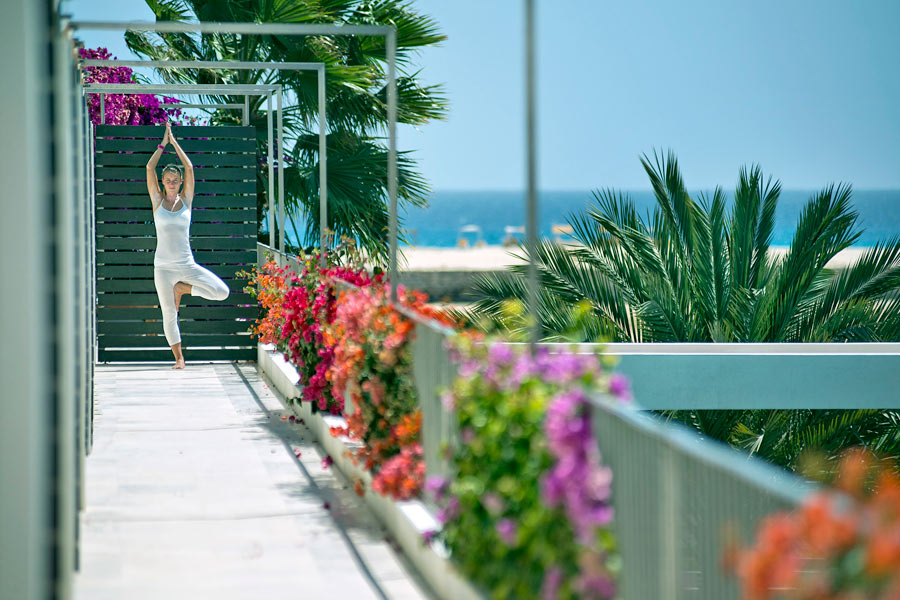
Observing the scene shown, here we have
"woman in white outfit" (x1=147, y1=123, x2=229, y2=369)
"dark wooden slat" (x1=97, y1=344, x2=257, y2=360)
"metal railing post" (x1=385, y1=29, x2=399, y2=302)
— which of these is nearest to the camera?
"metal railing post" (x1=385, y1=29, x2=399, y2=302)

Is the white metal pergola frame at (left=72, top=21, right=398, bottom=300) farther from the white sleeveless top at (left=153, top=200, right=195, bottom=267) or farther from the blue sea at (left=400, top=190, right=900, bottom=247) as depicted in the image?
the blue sea at (left=400, top=190, right=900, bottom=247)

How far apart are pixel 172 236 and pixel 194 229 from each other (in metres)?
0.92

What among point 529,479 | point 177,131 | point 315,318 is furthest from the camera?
point 177,131

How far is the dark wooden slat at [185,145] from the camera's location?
1306cm

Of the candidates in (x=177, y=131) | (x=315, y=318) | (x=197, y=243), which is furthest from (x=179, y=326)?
(x=315, y=318)

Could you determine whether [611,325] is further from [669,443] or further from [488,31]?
[488,31]

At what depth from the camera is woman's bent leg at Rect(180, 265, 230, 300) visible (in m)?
12.5

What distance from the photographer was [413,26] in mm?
17000

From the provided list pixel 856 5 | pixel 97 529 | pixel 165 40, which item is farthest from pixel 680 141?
pixel 97 529

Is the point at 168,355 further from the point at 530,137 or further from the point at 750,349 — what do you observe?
the point at 530,137

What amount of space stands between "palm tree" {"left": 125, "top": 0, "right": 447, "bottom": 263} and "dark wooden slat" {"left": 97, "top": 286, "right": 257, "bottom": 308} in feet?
11.1

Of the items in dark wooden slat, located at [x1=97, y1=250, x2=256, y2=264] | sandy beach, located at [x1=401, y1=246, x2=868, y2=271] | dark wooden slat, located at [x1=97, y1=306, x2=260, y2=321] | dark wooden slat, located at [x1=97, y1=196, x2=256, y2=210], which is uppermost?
dark wooden slat, located at [x1=97, y1=196, x2=256, y2=210]

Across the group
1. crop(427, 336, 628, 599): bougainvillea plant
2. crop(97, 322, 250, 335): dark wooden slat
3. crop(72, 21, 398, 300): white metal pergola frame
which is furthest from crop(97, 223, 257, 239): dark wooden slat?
crop(427, 336, 628, 599): bougainvillea plant

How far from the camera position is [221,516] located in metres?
6.21
